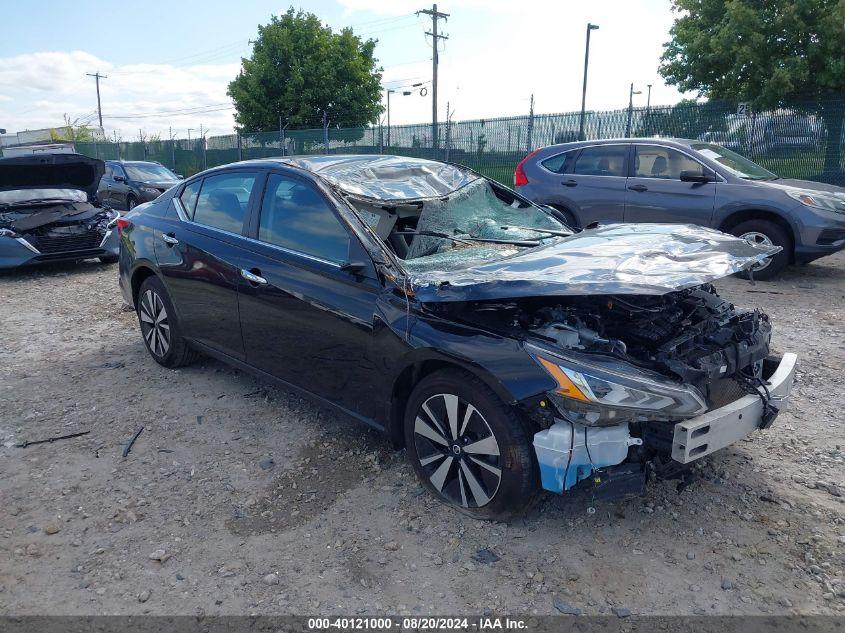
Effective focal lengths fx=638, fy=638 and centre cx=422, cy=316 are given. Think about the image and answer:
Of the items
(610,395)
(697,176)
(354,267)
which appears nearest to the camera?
(610,395)

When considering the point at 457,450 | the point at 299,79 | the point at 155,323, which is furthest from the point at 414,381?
the point at 299,79

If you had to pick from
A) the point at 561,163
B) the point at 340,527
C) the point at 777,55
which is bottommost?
the point at 340,527

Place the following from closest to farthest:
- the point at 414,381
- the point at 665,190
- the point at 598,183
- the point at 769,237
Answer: the point at 414,381 < the point at 769,237 < the point at 665,190 < the point at 598,183

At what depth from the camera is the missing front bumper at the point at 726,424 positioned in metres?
2.60

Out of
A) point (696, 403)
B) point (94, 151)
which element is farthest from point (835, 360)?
point (94, 151)

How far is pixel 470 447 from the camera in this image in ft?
9.46

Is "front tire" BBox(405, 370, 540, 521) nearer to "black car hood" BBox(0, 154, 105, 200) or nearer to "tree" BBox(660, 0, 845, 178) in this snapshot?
"black car hood" BBox(0, 154, 105, 200)

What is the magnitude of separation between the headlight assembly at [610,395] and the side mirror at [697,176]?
6.06m

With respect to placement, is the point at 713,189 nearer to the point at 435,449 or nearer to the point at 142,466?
the point at 435,449

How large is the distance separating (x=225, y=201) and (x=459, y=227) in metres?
1.63

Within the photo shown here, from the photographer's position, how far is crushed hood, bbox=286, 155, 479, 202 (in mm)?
3840

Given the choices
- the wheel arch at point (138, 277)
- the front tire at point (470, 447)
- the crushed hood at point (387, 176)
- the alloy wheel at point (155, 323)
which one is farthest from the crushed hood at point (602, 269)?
the wheel arch at point (138, 277)

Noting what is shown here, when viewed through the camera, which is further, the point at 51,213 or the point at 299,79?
the point at 299,79

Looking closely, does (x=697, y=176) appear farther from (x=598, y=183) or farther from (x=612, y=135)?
(x=612, y=135)
